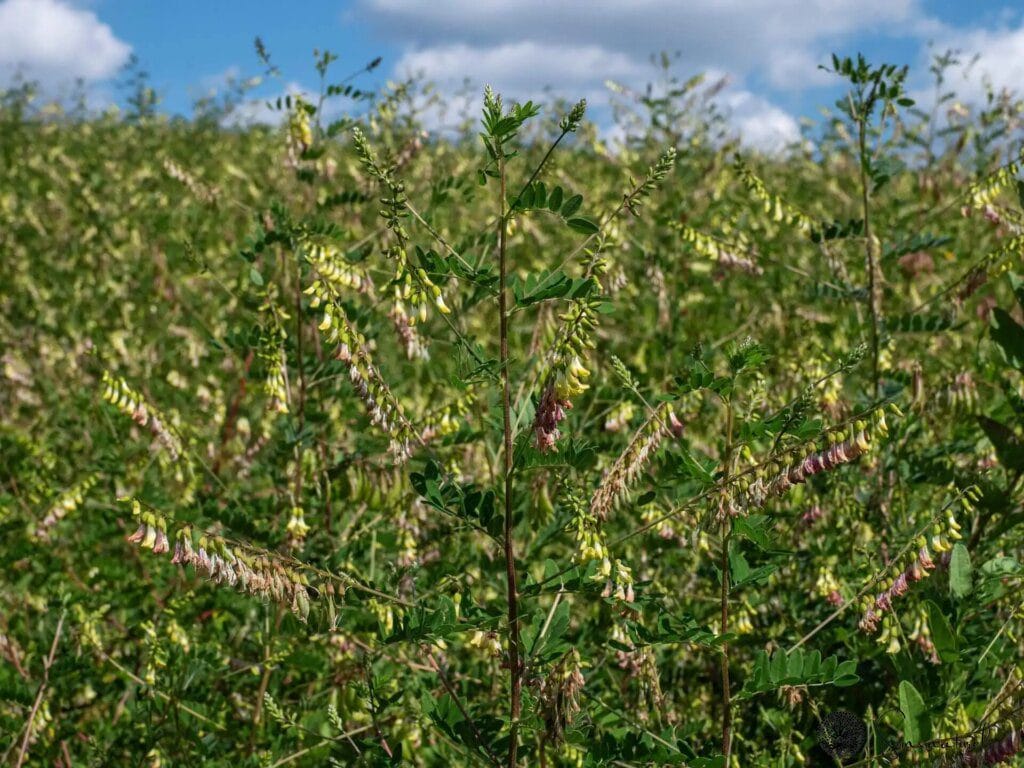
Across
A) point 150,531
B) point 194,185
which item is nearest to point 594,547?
point 150,531

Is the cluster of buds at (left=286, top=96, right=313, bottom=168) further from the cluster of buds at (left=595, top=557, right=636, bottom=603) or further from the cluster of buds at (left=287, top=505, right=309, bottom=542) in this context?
the cluster of buds at (left=595, top=557, right=636, bottom=603)

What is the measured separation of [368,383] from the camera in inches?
69.3

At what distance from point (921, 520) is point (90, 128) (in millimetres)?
12195

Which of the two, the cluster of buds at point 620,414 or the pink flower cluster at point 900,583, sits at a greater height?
the cluster of buds at point 620,414

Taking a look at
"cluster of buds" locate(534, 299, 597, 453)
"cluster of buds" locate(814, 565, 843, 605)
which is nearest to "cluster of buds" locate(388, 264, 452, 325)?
"cluster of buds" locate(534, 299, 597, 453)

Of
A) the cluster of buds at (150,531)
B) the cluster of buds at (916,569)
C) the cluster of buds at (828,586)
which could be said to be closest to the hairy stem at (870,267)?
the cluster of buds at (828,586)

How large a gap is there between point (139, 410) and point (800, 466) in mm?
1669

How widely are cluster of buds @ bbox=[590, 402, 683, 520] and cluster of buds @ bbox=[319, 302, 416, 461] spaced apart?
365 mm

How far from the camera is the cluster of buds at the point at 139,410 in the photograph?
95.3 inches

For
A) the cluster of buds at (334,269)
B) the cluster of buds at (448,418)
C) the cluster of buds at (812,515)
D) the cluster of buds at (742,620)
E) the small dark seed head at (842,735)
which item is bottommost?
the small dark seed head at (842,735)

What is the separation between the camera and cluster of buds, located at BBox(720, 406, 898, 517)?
168 cm

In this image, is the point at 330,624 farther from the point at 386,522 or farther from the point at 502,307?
the point at 386,522

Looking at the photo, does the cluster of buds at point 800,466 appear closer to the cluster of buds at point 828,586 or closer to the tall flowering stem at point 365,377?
the tall flowering stem at point 365,377

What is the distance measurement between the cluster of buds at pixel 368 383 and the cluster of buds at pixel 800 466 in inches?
23.0
